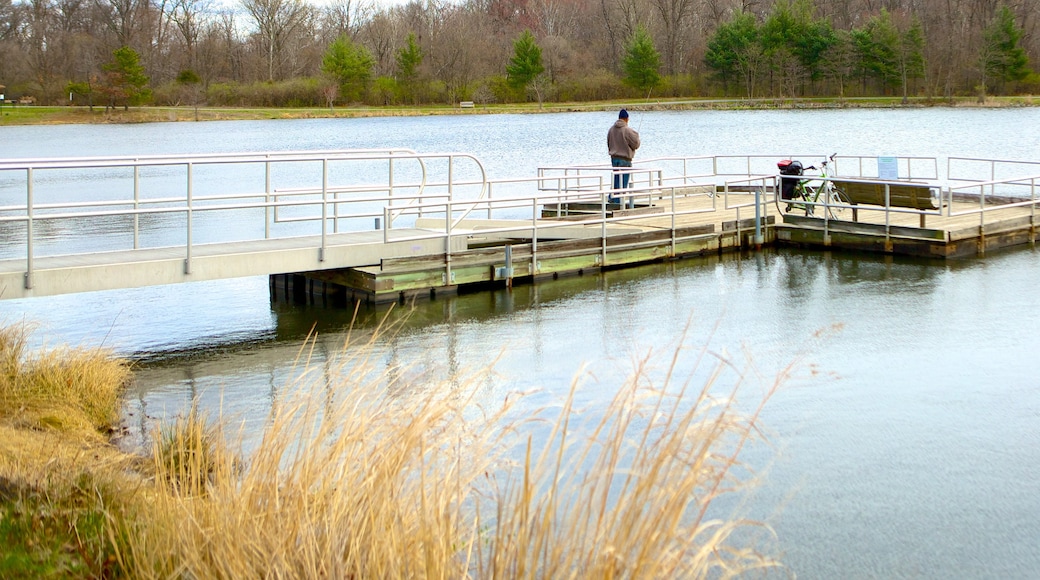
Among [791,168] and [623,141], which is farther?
[791,168]

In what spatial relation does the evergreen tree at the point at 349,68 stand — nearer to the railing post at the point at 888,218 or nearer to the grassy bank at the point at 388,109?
the grassy bank at the point at 388,109

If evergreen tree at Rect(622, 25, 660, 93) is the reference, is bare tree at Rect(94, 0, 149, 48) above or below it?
above

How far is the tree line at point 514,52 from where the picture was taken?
2886 inches

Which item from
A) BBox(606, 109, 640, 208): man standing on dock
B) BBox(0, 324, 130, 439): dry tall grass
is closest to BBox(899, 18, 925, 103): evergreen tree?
BBox(606, 109, 640, 208): man standing on dock

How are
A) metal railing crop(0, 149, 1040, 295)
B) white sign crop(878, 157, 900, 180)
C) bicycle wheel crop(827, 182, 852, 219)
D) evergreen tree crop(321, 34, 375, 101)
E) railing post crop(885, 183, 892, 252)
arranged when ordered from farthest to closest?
evergreen tree crop(321, 34, 375, 101), white sign crop(878, 157, 900, 180), bicycle wheel crop(827, 182, 852, 219), railing post crop(885, 183, 892, 252), metal railing crop(0, 149, 1040, 295)

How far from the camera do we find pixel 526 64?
270 ft

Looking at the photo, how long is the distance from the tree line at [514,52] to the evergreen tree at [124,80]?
4.7 inches

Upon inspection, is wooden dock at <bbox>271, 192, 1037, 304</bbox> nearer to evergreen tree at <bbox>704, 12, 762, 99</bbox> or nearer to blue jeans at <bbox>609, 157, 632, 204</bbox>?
blue jeans at <bbox>609, 157, 632, 204</bbox>

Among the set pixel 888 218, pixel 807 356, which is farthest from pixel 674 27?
pixel 807 356

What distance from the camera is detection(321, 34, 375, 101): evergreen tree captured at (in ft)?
266

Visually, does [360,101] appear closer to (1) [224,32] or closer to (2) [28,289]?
(1) [224,32]

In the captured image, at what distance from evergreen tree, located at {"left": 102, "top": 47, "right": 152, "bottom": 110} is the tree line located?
0.39 ft

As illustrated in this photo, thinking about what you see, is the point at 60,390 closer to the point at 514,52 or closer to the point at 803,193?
the point at 803,193

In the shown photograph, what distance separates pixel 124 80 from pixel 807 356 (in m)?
69.0
